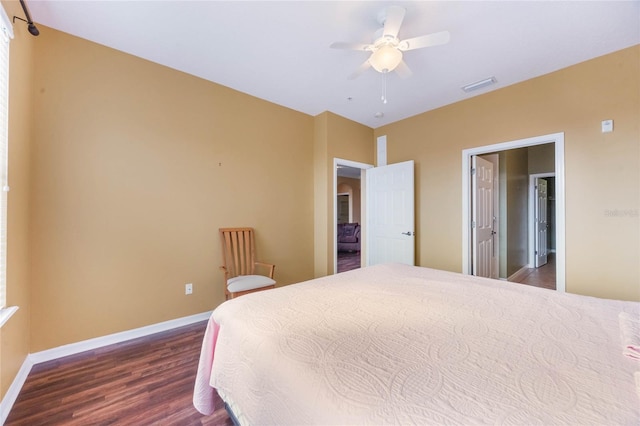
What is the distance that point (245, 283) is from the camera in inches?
100

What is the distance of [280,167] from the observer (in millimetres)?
3408

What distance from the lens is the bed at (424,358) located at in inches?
25.0

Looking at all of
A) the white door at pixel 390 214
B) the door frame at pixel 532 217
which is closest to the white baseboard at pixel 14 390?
the white door at pixel 390 214

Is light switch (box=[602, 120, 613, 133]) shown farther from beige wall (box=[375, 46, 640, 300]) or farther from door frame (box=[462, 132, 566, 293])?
door frame (box=[462, 132, 566, 293])

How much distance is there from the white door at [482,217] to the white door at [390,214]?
75cm

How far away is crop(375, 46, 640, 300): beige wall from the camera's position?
217cm

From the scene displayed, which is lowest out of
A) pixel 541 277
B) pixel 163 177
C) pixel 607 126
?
pixel 541 277

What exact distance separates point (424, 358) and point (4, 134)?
2.57 metres

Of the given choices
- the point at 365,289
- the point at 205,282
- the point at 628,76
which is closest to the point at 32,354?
the point at 205,282

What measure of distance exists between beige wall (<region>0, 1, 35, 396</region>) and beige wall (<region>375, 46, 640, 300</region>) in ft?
13.8

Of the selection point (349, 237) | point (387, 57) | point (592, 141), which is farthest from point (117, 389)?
point (349, 237)

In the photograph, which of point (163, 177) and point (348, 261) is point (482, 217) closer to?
point (348, 261)

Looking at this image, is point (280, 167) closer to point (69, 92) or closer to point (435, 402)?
point (69, 92)

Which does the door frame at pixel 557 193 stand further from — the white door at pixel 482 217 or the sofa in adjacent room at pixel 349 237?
the sofa in adjacent room at pixel 349 237
